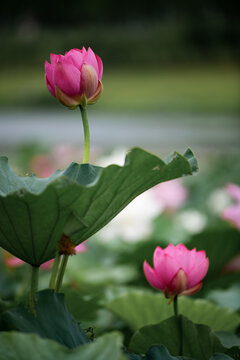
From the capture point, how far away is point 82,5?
9867 millimetres

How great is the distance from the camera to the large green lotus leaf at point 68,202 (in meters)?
0.45

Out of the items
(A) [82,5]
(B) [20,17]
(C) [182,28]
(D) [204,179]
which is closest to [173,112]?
(C) [182,28]

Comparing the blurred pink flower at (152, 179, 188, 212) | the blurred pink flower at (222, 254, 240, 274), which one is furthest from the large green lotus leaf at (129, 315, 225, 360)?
the blurred pink flower at (152, 179, 188, 212)

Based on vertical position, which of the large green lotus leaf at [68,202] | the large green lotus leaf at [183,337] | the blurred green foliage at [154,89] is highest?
the blurred green foliage at [154,89]

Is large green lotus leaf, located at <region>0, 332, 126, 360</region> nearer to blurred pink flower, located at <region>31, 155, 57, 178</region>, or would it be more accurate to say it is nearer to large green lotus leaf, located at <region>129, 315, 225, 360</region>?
large green lotus leaf, located at <region>129, 315, 225, 360</region>

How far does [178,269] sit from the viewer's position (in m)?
0.53

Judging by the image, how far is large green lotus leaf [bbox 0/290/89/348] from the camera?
460 mm

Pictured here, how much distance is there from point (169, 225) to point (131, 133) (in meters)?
6.73

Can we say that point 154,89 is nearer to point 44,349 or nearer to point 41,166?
point 41,166

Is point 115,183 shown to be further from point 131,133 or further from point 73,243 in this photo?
point 131,133

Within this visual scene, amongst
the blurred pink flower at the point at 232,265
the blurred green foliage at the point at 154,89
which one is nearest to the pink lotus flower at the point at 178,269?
the blurred pink flower at the point at 232,265

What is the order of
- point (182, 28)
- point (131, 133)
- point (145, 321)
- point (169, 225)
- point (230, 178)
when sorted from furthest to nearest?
point (182, 28), point (131, 133), point (230, 178), point (169, 225), point (145, 321)

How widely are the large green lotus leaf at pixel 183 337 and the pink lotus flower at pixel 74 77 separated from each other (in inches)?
8.9

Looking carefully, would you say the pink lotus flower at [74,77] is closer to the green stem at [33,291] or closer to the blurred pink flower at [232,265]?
the green stem at [33,291]
